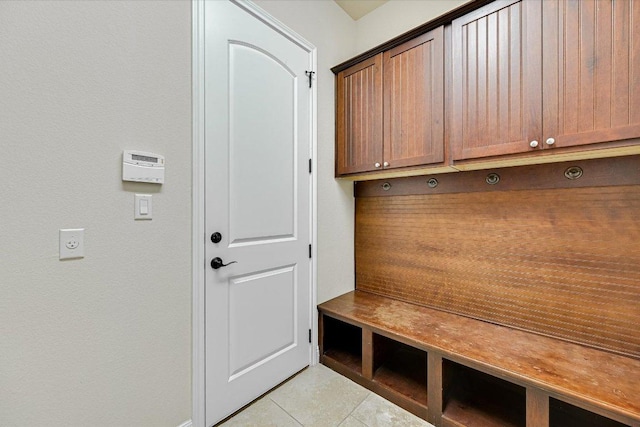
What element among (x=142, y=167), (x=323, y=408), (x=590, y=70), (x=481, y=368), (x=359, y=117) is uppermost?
(x=359, y=117)

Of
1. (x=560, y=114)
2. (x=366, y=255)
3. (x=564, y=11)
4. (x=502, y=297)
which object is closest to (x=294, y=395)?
(x=366, y=255)

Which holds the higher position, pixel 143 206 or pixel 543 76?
pixel 543 76

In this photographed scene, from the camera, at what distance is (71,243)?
3.41ft

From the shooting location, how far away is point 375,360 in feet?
5.92

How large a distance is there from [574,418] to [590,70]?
1.85 meters

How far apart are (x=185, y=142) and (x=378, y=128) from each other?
1.29 m

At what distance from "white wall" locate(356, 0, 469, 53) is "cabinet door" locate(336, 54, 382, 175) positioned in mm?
506

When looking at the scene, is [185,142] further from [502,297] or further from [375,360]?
[502,297]

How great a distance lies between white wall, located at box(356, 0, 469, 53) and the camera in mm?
1995

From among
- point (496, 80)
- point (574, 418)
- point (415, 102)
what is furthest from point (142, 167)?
point (574, 418)

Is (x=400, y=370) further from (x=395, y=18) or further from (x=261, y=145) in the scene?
(x=395, y=18)

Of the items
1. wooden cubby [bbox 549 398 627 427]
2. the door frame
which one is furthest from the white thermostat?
A: wooden cubby [bbox 549 398 627 427]

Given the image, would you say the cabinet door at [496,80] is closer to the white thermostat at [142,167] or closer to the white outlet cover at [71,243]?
the white thermostat at [142,167]

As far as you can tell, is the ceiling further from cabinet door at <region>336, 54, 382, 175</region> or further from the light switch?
the light switch
